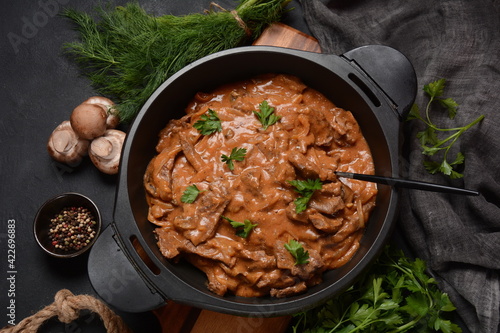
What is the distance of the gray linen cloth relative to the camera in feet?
12.9

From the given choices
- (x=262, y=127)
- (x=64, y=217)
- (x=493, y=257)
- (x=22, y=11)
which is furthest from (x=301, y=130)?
(x=22, y=11)

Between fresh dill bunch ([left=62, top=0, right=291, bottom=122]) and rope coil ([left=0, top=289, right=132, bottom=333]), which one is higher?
fresh dill bunch ([left=62, top=0, right=291, bottom=122])

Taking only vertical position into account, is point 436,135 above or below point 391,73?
below

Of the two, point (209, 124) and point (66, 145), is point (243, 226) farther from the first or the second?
point (66, 145)

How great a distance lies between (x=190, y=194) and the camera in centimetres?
347

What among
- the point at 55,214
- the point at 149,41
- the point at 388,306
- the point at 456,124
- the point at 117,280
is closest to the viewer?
the point at 117,280

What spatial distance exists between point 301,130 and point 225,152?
0.56 metres

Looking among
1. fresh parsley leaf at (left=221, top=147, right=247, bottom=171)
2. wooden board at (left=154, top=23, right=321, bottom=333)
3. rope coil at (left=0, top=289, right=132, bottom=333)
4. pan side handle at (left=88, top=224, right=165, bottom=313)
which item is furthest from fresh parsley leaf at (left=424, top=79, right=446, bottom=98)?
rope coil at (left=0, top=289, right=132, bottom=333)

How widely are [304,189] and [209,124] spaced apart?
83 centimetres

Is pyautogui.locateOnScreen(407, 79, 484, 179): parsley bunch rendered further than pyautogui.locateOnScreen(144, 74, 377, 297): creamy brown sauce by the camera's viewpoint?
Yes

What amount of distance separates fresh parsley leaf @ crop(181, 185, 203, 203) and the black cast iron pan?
0.36 meters

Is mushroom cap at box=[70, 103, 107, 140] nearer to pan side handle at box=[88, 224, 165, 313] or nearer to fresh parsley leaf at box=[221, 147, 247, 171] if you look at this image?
pan side handle at box=[88, 224, 165, 313]

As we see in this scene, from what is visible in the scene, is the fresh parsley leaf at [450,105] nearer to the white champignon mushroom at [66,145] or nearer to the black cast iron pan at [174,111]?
the black cast iron pan at [174,111]

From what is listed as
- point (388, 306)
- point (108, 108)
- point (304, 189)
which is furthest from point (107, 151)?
point (388, 306)
